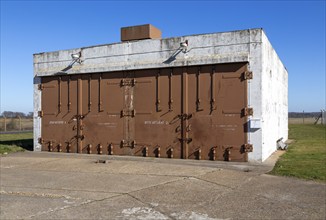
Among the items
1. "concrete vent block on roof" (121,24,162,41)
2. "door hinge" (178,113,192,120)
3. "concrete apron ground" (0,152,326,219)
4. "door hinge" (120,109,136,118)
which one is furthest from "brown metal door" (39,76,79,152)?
"door hinge" (178,113,192,120)

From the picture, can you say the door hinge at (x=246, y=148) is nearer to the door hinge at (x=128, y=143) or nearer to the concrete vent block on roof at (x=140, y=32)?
the door hinge at (x=128, y=143)

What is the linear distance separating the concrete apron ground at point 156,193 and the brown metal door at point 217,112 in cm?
102

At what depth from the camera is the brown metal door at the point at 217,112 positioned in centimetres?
1099

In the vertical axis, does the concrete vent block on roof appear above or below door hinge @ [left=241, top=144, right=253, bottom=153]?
above

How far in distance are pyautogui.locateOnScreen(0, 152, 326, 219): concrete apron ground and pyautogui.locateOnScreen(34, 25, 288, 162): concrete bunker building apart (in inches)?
60.7

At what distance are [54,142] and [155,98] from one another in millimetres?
4873

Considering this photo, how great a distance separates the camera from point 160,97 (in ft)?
39.9

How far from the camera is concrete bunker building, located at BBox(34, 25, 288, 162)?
1095 centimetres

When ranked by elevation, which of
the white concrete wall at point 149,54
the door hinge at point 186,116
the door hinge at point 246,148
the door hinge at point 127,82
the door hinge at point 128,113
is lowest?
the door hinge at point 246,148

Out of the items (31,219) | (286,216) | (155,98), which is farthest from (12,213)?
(155,98)

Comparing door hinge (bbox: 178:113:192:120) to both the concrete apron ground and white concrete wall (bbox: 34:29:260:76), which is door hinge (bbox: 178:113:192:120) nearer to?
white concrete wall (bbox: 34:29:260:76)

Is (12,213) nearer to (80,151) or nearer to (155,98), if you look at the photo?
(155,98)

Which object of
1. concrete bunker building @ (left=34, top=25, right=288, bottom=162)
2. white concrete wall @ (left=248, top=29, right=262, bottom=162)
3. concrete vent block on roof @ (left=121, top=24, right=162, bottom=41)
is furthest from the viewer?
concrete vent block on roof @ (left=121, top=24, right=162, bottom=41)

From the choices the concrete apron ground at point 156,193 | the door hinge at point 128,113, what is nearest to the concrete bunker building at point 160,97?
the door hinge at point 128,113
